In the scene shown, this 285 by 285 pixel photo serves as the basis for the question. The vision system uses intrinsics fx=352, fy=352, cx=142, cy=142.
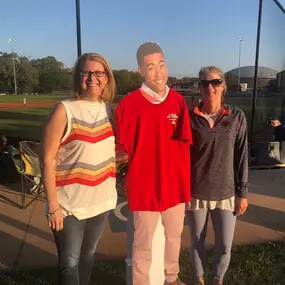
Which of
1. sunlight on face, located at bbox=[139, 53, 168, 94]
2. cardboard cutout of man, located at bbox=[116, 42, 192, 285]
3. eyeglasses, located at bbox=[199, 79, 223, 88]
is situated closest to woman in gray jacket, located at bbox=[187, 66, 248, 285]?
eyeglasses, located at bbox=[199, 79, 223, 88]

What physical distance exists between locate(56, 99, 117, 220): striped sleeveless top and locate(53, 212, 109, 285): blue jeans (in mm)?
74

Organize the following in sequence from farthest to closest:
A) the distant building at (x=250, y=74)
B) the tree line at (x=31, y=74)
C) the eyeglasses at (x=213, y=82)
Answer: the distant building at (x=250, y=74), the tree line at (x=31, y=74), the eyeglasses at (x=213, y=82)

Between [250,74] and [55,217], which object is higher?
[250,74]

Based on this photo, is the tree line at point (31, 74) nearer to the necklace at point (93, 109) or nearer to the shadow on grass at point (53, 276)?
the shadow on grass at point (53, 276)

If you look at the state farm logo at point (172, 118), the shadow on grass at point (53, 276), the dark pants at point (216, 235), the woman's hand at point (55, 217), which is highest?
the state farm logo at point (172, 118)

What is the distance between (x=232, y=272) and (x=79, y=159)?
1731 mm

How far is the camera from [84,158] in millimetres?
1920

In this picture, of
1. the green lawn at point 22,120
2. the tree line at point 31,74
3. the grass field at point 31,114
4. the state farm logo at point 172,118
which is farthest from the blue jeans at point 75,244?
the green lawn at point 22,120

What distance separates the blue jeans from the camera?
203 cm

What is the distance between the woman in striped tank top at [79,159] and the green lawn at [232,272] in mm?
811

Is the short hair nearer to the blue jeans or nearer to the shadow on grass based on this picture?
the blue jeans

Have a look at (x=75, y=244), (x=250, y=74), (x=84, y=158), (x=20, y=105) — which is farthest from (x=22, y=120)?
(x=84, y=158)

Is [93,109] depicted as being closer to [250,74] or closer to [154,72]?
[154,72]

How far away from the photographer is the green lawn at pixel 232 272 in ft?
9.11
